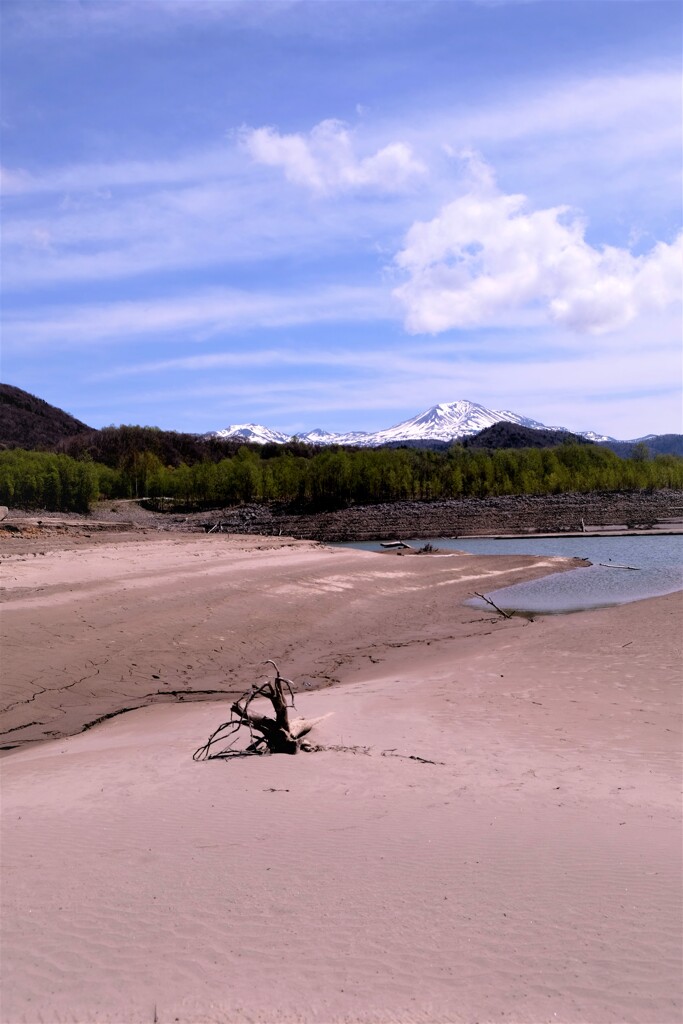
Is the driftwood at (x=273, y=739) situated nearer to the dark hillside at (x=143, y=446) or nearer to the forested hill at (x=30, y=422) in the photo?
the dark hillside at (x=143, y=446)

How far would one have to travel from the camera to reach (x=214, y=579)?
21844mm

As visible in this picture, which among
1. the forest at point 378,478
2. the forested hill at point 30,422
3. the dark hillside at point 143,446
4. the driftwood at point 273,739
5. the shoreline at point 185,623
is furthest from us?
the forested hill at point 30,422

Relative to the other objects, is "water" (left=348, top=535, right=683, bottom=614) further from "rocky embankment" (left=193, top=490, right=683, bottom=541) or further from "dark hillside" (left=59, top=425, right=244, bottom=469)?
"dark hillside" (left=59, top=425, right=244, bottom=469)

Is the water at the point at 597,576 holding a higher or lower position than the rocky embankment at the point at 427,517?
lower

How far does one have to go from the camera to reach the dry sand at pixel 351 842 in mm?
3848

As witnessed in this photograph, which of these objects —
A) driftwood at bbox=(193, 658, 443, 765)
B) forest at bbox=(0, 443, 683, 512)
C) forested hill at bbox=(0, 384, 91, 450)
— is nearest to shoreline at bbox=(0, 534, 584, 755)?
driftwood at bbox=(193, 658, 443, 765)

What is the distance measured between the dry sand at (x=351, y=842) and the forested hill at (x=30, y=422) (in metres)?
162

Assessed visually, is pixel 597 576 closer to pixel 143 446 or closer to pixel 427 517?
pixel 427 517

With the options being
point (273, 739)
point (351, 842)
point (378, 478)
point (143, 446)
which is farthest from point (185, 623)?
point (143, 446)

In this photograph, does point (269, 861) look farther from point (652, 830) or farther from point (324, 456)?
point (324, 456)

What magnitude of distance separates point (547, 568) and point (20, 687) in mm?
25668

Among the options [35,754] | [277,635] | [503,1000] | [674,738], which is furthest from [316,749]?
[277,635]

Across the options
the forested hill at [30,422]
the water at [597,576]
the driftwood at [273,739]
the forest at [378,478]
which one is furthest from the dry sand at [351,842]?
the forested hill at [30,422]

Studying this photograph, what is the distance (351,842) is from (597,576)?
2562 cm
